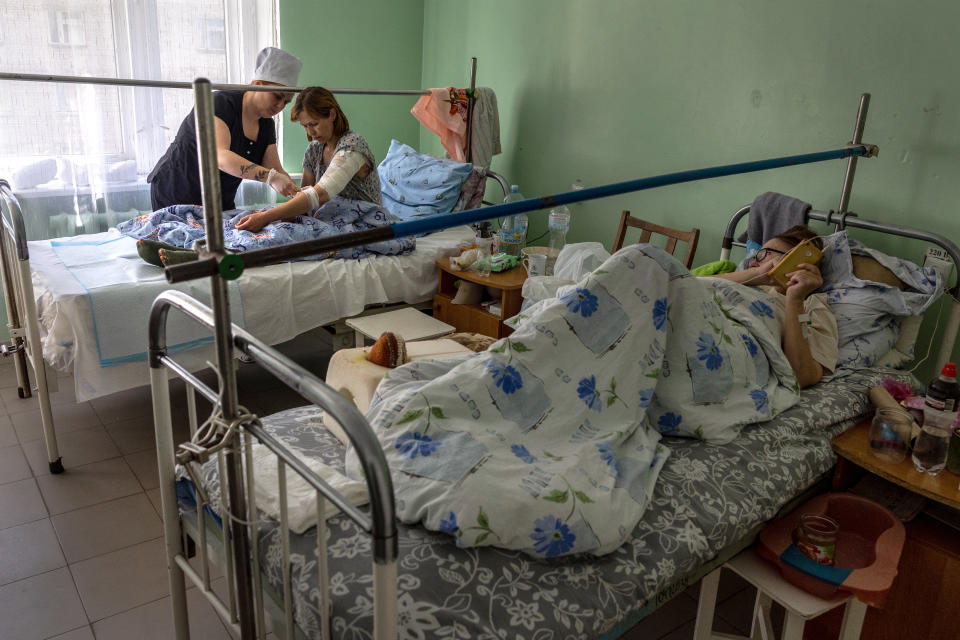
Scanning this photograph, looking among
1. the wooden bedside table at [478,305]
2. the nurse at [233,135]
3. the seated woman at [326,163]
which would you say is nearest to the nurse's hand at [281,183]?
the nurse at [233,135]

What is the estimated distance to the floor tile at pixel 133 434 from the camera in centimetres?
263

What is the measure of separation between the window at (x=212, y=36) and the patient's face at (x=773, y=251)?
2.78m

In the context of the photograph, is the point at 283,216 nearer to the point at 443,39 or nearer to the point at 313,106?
the point at 313,106

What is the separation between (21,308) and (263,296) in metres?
0.85

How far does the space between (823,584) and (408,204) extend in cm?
256

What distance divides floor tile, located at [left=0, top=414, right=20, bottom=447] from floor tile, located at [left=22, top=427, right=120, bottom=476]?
59mm

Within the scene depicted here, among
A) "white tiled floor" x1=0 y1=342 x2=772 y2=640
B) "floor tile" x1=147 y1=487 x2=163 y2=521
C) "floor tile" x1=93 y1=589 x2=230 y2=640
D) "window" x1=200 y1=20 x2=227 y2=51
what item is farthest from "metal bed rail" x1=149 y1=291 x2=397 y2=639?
"window" x1=200 y1=20 x2=227 y2=51

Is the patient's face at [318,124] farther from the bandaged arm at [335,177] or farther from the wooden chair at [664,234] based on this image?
the wooden chair at [664,234]

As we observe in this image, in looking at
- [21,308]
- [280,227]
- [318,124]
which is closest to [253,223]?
[280,227]

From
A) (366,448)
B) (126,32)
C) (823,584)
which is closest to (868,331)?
(823,584)

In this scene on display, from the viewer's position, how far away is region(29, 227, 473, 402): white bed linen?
2.32m

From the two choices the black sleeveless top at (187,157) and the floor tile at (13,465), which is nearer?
the floor tile at (13,465)

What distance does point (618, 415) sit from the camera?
1.61 meters

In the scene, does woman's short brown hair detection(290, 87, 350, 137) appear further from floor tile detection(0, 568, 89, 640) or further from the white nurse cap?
floor tile detection(0, 568, 89, 640)
